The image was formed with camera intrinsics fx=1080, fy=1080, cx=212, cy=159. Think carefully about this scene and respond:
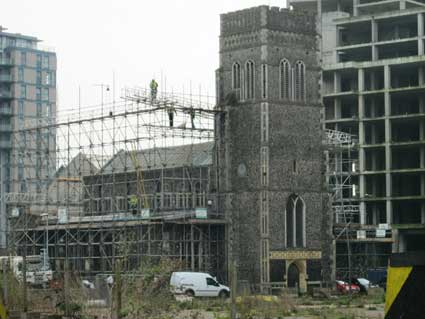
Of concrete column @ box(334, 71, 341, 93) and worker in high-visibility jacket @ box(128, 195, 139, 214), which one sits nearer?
worker in high-visibility jacket @ box(128, 195, 139, 214)

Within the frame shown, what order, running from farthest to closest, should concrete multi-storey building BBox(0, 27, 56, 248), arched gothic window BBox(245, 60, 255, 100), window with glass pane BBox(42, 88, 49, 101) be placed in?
window with glass pane BBox(42, 88, 49, 101), concrete multi-storey building BBox(0, 27, 56, 248), arched gothic window BBox(245, 60, 255, 100)

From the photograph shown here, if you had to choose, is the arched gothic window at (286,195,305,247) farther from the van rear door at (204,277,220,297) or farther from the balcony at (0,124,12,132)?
the balcony at (0,124,12,132)

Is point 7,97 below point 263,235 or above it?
above

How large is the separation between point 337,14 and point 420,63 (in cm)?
1583

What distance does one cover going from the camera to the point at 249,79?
7475cm

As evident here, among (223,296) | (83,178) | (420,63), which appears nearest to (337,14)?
(420,63)

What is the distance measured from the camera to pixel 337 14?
11838cm

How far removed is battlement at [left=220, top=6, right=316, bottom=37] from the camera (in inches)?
2963

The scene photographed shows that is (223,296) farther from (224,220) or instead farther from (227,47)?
(227,47)

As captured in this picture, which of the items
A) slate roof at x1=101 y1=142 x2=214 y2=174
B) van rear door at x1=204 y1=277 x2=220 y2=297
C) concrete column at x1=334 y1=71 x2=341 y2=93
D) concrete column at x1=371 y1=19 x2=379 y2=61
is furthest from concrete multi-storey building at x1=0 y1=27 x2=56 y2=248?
van rear door at x1=204 y1=277 x2=220 y2=297

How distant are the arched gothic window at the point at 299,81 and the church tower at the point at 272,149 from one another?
7 cm

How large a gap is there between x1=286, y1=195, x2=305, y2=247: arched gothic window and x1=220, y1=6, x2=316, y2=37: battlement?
472 inches

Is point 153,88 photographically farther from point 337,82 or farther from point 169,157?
point 337,82

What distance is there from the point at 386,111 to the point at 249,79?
112 ft
